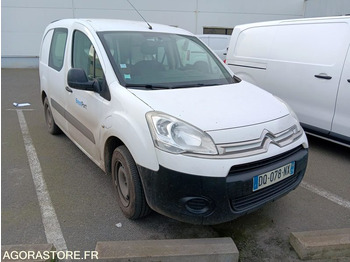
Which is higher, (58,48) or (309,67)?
(58,48)

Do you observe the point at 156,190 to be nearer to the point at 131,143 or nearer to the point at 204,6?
the point at 131,143

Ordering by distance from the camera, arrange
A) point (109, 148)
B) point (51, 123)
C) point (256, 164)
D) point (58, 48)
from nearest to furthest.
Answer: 1. point (256, 164)
2. point (109, 148)
3. point (58, 48)
4. point (51, 123)

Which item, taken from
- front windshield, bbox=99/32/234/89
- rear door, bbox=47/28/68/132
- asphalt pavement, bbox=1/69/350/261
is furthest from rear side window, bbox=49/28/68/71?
asphalt pavement, bbox=1/69/350/261

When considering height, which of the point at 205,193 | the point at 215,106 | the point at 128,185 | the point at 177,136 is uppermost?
the point at 215,106

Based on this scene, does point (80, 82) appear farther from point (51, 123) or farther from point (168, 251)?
point (51, 123)

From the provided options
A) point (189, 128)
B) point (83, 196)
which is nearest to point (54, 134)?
point (83, 196)

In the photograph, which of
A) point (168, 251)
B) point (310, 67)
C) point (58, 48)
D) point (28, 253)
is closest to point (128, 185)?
point (168, 251)

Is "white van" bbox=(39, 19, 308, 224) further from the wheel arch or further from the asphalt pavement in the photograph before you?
the asphalt pavement

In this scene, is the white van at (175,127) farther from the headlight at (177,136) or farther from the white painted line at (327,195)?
the white painted line at (327,195)

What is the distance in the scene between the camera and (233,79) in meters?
3.42

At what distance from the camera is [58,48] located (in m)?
4.23

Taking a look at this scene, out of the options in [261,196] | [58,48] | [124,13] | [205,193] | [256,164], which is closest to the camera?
[205,193]

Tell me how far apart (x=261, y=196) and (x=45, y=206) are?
2.05 metres

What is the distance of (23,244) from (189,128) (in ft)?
5.18
